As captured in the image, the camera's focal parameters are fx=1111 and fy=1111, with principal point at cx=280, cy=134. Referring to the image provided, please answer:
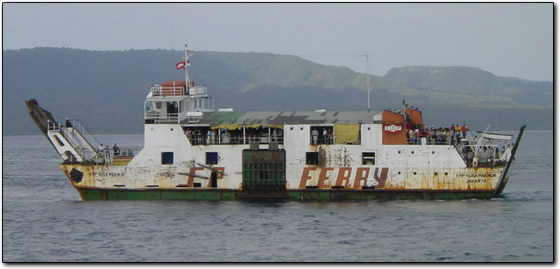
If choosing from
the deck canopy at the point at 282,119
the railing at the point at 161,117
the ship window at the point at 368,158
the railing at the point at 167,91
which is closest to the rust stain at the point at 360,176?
the ship window at the point at 368,158

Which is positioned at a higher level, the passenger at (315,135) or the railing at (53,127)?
the railing at (53,127)

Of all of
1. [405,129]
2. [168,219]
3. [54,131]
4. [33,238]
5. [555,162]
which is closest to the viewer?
[555,162]

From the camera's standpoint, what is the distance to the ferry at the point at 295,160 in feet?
168

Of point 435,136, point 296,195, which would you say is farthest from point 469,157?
point 296,195

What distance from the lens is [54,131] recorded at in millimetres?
55781

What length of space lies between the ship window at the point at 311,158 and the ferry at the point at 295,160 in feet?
0.15

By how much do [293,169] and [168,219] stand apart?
712 centimetres

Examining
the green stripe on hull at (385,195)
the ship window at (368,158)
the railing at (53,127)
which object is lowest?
the green stripe on hull at (385,195)

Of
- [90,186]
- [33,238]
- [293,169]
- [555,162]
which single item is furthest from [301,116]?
[555,162]

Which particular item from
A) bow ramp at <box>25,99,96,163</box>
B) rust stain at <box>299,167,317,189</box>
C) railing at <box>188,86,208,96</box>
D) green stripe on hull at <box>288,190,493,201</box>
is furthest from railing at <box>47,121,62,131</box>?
rust stain at <box>299,167,317,189</box>

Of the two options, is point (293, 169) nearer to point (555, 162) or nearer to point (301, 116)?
point (301, 116)

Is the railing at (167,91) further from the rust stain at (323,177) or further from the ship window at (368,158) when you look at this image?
the ship window at (368,158)

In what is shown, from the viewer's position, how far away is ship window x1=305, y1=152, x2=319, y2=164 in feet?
171

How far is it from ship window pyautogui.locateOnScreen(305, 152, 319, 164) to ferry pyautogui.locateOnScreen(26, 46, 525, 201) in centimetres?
5
